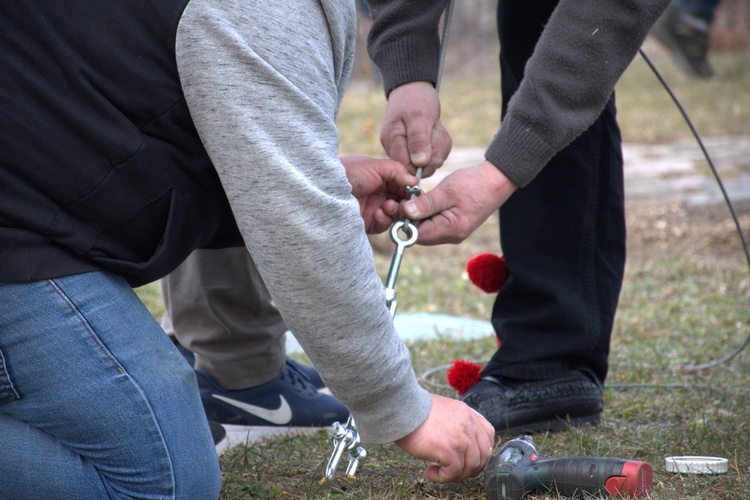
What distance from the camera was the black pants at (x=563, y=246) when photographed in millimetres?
1834

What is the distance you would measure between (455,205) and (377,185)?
6.0 inches

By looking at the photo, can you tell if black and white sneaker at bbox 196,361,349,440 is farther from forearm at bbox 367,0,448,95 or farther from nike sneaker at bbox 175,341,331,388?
forearm at bbox 367,0,448,95

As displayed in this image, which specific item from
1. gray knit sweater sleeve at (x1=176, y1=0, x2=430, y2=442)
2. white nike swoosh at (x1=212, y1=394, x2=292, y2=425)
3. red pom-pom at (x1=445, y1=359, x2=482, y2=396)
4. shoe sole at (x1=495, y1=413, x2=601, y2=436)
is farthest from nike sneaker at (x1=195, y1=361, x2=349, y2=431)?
gray knit sweater sleeve at (x1=176, y1=0, x2=430, y2=442)

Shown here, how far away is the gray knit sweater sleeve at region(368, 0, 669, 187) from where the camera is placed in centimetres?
147

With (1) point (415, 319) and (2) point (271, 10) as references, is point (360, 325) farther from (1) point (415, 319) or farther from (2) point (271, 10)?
(1) point (415, 319)

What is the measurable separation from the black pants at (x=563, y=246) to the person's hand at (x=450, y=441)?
0.56 metres

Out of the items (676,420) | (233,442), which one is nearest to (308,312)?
(233,442)

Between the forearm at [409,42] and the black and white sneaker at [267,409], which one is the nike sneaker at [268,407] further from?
the forearm at [409,42]

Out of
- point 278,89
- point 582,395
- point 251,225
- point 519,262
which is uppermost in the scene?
point 278,89

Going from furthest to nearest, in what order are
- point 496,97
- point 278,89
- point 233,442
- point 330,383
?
point 496,97 → point 233,442 → point 330,383 → point 278,89

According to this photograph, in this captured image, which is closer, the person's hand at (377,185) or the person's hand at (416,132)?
the person's hand at (377,185)

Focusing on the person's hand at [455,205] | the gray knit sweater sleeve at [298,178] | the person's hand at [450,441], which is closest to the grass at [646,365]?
the person's hand at [450,441]

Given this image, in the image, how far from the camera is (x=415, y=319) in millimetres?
3023

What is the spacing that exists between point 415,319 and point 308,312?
185 centimetres
